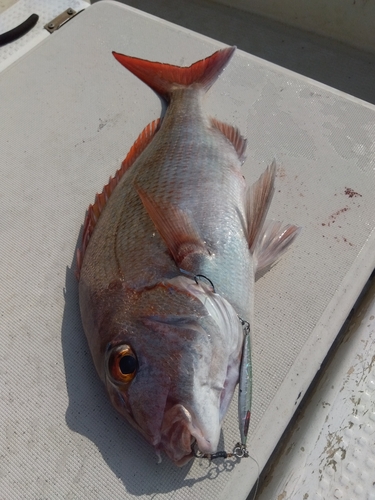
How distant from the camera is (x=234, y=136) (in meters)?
1.89

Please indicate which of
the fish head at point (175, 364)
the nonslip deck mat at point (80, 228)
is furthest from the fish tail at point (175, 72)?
the fish head at point (175, 364)

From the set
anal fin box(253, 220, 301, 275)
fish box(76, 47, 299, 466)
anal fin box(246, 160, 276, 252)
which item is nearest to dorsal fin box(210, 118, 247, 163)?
fish box(76, 47, 299, 466)

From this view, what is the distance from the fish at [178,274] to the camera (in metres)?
1.18

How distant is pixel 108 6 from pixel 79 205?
4.49 feet

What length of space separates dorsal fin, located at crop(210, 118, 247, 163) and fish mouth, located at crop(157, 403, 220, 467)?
1091 mm

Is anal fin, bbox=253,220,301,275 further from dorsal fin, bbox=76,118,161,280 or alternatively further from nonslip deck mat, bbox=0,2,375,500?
dorsal fin, bbox=76,118,161,280

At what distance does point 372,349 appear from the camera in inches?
59.2

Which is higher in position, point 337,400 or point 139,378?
point 139,378

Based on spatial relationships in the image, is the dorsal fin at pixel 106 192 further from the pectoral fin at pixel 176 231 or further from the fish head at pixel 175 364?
the fish head at pixel 175 364

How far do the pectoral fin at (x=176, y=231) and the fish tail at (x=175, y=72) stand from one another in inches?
30.5

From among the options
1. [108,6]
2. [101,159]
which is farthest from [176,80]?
[108,6]

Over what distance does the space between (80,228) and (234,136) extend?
744 millimetres

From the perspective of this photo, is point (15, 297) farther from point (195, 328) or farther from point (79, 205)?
point (195, 328)

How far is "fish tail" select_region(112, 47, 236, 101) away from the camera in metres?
2.01
